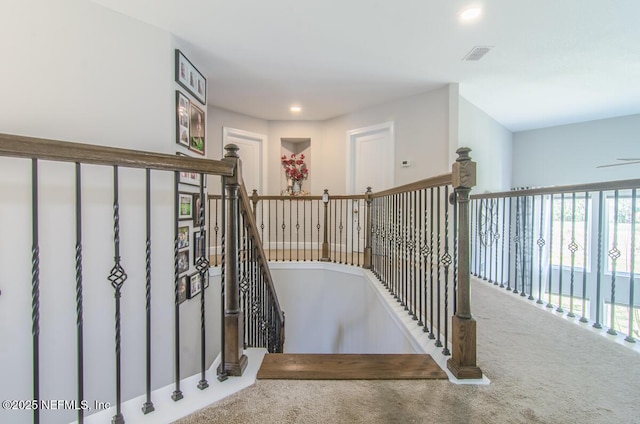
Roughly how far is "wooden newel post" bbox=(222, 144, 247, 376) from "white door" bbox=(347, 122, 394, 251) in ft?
10.6

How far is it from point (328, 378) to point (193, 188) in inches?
93.9

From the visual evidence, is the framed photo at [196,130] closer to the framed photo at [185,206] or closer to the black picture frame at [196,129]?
the black picture frame at [196,129]

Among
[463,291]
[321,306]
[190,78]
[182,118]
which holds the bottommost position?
[321,306]

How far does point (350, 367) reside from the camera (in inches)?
51.6

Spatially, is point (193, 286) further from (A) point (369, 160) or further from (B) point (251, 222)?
(A) point (369, 160)

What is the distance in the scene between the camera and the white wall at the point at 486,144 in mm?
4159

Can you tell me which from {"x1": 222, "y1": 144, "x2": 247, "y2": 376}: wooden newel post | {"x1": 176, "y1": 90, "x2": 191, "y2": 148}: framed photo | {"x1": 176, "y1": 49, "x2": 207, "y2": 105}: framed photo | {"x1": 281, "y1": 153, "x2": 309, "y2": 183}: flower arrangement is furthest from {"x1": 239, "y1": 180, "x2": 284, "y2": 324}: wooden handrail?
{"x1": 281, "y1": 153, "x2": 309, "y2": 183}: flower arrangement

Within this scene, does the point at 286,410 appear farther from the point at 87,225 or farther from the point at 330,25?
the point at 330,25

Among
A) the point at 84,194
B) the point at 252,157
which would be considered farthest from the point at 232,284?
the point at 252,157

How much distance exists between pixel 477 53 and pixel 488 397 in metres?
3.02

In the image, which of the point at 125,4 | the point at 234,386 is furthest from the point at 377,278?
the point at 125,4

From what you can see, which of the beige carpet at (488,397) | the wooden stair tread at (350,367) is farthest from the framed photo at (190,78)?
the beige carpet at (488,397)

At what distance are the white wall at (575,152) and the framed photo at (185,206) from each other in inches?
243

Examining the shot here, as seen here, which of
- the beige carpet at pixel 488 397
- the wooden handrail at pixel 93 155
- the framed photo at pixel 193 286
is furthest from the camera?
the framed photo at pixel 193 286
